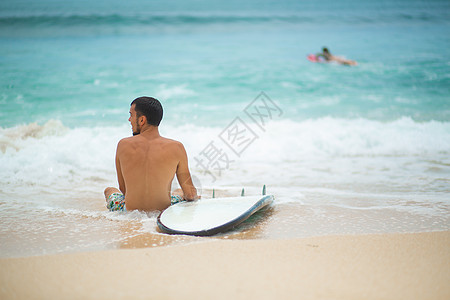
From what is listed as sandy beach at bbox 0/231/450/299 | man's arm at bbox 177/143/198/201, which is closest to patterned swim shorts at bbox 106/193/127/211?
man's arm at bbox 177/143/198/201

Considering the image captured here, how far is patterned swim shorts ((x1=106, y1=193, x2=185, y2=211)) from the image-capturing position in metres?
2.97

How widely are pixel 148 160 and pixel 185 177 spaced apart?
299 millimetres

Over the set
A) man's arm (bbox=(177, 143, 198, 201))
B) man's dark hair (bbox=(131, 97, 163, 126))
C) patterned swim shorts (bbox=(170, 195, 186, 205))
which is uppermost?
man's dark hair (bbox=(131, 97, 163, 126))

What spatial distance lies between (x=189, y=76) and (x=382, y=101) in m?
4.31

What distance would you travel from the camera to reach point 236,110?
7.96 meters

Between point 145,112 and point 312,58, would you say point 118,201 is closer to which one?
point 145,112

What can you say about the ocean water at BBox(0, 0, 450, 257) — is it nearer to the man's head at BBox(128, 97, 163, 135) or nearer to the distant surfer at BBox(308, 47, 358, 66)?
the distant surfer at BBox(308, 47, 358, 66)

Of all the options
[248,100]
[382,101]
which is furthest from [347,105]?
[248,100]

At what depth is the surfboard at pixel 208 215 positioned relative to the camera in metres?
2.45

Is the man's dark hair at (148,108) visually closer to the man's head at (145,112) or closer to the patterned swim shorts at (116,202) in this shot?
the man's head at (145,112)

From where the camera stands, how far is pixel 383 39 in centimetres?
1272

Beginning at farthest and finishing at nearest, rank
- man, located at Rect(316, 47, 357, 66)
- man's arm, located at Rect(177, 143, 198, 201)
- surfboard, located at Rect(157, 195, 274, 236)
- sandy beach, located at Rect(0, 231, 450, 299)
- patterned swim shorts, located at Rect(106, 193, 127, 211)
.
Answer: man, located at Rect(316, 47, 357, 66), patterned swim shorts, located at Rect(106, 193, 127, 211), man's arm, located at Rect(177, 143, 198, 201), surfboard, located at Rect(157, 195, 274, 236), sandy beach, located at Rect(0, 231, 450, 299)

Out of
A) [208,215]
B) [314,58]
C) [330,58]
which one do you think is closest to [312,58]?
[314,58]

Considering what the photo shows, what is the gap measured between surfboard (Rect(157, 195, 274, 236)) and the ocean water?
87mm
